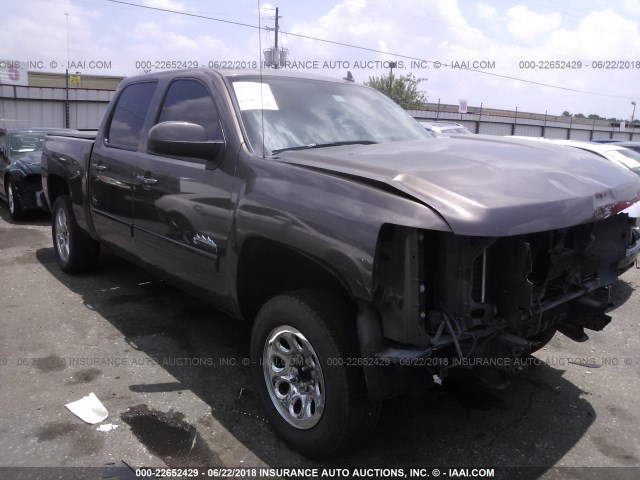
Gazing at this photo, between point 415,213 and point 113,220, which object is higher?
point 415,213

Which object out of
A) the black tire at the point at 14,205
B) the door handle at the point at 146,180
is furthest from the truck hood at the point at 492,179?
the black tire at the point at 14,205

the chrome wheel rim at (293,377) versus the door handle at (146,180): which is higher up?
the door handle at (146,180)

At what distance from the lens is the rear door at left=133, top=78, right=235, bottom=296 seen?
3281 millimetres

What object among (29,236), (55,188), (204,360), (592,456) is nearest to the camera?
(592,456)

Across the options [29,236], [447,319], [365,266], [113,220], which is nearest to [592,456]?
[447,319]

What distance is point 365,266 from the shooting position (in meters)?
2.34

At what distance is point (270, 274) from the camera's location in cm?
325

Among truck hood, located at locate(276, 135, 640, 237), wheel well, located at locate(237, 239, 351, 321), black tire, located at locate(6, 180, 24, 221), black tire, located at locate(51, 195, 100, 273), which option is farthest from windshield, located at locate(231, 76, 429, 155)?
black tire, located at locate(6, 180, 24, 221)

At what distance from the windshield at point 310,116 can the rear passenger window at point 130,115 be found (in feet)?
3.69

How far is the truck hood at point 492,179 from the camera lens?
2256 mm

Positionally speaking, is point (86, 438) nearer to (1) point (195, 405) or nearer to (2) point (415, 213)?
(1) point (195, 405)

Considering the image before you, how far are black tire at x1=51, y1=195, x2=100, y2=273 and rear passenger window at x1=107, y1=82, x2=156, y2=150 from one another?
129cm

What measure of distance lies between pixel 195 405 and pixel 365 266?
5.46ft

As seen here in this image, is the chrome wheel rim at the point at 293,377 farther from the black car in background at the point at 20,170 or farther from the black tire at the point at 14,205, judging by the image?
the black tire at the point at 14,205
